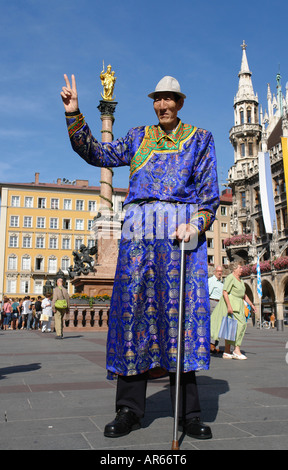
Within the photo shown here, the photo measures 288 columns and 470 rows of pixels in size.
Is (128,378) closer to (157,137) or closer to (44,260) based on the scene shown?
(157,137)

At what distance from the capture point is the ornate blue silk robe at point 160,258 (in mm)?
3220

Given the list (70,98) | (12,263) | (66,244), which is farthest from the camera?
(66,244)

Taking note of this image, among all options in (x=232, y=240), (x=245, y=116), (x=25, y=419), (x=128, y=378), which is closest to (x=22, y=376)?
(x=25, y=419)

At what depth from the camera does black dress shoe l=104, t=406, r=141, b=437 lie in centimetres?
289

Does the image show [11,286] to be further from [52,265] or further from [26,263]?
[52,265]

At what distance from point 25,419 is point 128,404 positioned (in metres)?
0.77

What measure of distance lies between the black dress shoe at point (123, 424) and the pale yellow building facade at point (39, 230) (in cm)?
6045

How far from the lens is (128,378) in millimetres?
3236

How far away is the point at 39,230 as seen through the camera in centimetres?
6594

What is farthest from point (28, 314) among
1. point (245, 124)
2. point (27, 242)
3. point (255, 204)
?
point (27, 242)

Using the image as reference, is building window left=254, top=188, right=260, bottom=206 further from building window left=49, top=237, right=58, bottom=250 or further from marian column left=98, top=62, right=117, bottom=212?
building window left=49, top=237, right=58, bottom=250

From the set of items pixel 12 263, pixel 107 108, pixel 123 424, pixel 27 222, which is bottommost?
pixel 123 424

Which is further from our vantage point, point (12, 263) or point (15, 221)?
point (15, 221)

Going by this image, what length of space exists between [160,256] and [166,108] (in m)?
1.15
